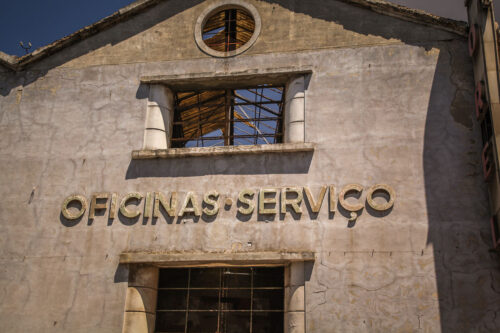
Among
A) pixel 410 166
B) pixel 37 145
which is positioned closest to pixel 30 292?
pixel 37 145

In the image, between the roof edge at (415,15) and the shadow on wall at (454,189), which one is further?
the roof edge at (415,15)

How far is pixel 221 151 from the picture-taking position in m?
11.9

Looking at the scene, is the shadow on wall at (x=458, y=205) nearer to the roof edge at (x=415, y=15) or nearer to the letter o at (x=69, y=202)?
the roof edge at (x=415, y=15)

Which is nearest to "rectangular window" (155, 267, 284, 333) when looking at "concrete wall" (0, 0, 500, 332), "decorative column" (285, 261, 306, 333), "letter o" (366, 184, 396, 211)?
"decorative column" (285, 261, 306, 333)

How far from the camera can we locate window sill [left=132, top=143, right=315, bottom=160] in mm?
11609

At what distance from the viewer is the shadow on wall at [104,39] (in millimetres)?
13445

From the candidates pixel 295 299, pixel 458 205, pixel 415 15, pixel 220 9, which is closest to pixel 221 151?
pixel 295 299

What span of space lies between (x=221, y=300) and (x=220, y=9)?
6.72 m

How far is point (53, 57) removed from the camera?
45.0 ft

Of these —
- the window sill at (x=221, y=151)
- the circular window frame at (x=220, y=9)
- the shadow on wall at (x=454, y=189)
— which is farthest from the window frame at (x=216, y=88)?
the shadow on wall at (x=454, y=189)

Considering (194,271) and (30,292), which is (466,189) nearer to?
(194,271)

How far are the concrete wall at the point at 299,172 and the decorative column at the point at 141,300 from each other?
0.18 m

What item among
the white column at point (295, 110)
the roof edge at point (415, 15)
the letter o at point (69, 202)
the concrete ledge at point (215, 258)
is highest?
the roof edge at point (415, 15)

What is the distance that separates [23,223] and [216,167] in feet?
14.5
